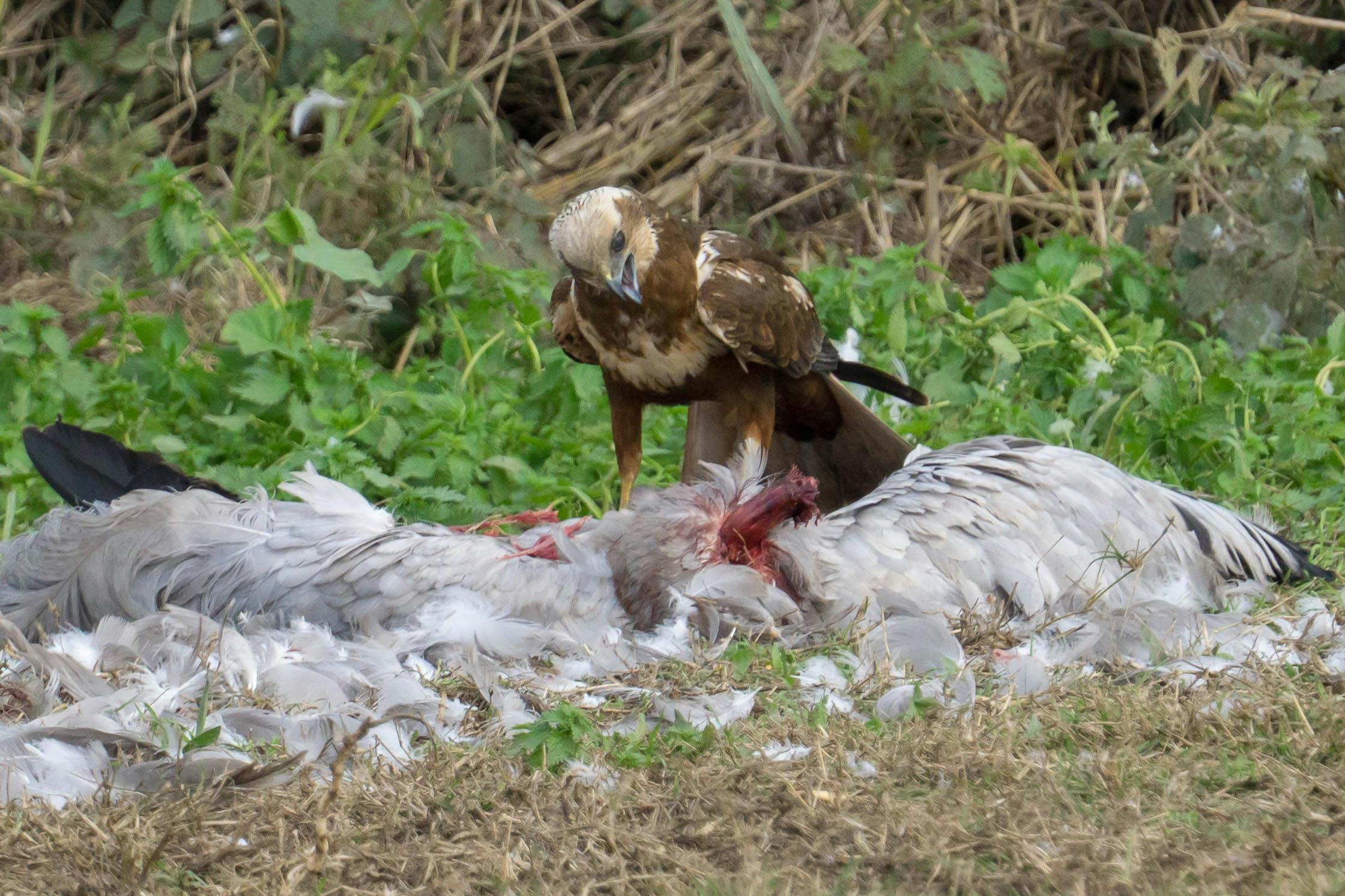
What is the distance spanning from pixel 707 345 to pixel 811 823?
2.03 metres

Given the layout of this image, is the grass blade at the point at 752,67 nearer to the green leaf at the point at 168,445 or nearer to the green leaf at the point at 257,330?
the green leaf at the point at 257,330

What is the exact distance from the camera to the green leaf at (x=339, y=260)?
4294 millimetres

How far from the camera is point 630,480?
4.20 metres

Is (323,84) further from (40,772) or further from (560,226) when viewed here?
(40,772)

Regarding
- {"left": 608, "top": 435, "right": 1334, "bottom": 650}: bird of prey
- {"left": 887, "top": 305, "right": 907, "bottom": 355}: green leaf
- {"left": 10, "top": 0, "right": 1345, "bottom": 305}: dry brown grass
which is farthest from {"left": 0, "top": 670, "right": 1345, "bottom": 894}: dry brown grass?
{"left": 10, "top": 0, "right": 1345, "bottom": 305}: dry brown grass

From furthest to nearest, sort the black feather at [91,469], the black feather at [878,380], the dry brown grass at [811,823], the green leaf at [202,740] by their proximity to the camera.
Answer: the black feather at [878,380]
the black feather at [91,469]
the green leaf at [202,740]
the dry brown grass at [811,823]

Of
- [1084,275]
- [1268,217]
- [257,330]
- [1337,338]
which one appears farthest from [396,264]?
[1268,217]

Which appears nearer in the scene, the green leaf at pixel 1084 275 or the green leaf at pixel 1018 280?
the green leaf at pixel 1084 275

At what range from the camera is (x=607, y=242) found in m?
3.85

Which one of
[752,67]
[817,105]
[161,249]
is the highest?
[752,67]

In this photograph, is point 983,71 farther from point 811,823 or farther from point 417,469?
point 811,823

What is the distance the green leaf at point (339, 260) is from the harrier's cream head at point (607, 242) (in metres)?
0.66

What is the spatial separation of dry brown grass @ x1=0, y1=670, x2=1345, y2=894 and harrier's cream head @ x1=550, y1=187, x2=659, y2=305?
1.59m

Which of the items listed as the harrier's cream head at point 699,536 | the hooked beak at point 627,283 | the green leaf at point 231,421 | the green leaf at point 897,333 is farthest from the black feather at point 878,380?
the green leaf at point 231,421
